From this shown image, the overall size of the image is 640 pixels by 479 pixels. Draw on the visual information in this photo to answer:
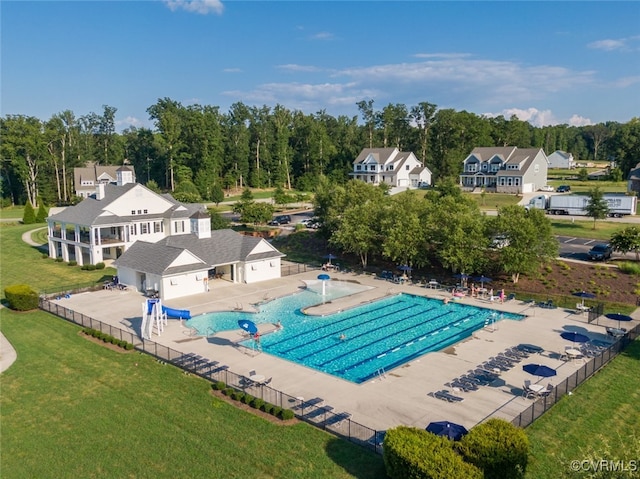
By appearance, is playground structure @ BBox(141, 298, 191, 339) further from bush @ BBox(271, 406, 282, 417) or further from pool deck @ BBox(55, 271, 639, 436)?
bush @ BBox(271, 406, 282, 417)

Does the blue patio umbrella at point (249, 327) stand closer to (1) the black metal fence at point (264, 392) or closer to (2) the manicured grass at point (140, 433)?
(1) the black metal fence at point (264, 392)

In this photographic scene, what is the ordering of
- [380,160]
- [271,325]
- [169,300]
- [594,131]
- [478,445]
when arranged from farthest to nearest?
[594,131]
[380,160]
[169,300]
[271,325]
[478,445]

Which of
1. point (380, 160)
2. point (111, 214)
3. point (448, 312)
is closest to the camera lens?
point (448, 312)

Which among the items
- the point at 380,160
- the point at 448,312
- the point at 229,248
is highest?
the point at 380,160

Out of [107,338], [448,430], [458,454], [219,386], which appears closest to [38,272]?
[107,338]

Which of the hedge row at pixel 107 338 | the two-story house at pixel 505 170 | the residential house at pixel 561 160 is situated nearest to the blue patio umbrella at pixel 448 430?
the hedge row at pixel 107 338

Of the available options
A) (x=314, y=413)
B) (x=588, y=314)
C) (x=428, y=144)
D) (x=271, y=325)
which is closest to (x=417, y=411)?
(x=314, y=413)

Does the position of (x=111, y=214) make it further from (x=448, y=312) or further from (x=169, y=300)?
(x=448, y=312)

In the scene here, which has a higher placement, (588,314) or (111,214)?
(111,214)
